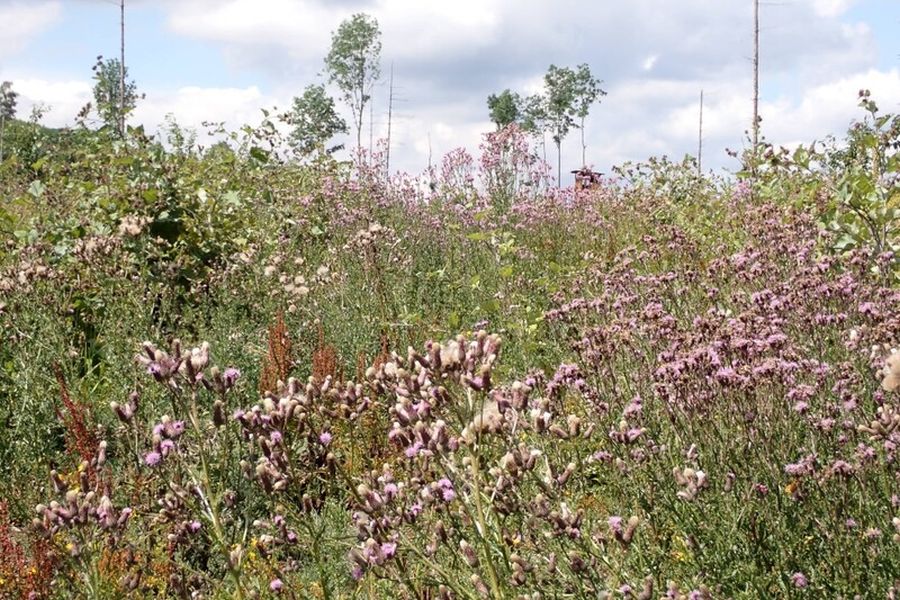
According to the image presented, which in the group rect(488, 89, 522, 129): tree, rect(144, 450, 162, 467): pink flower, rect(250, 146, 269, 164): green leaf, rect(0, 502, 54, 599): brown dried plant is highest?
rect(488, 89, 522, 129): tree

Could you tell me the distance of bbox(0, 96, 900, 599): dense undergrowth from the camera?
235 cm

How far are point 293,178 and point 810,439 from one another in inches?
348

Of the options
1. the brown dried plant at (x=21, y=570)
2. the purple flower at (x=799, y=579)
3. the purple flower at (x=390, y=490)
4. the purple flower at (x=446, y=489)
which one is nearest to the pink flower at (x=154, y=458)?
the purple flower at (x=390, y=490)

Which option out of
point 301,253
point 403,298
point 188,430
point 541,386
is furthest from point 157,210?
point 541,386

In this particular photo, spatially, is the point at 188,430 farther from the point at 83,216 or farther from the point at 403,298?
the point at 83,216

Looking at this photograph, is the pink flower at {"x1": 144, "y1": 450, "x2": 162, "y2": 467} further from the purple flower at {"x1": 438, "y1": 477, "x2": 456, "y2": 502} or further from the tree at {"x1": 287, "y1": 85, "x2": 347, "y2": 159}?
the tree at {"x1": 287, "y1": 85, "x2": 347, "y2": 159}

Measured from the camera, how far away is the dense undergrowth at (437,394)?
2.35 m

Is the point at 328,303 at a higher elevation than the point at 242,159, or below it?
below

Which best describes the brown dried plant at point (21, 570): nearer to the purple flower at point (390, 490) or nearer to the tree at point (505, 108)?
the purple flower at point (390, 490)

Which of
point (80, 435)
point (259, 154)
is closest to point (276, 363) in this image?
point (80, 435)

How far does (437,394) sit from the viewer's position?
2.23 metres

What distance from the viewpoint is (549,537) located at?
2521mm

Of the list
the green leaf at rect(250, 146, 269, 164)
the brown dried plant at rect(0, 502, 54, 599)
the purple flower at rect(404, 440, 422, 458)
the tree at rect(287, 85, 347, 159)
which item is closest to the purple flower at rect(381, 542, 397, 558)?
the purple flower at rect(404, 440, 422, 458)

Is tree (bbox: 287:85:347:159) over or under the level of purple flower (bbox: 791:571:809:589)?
over
